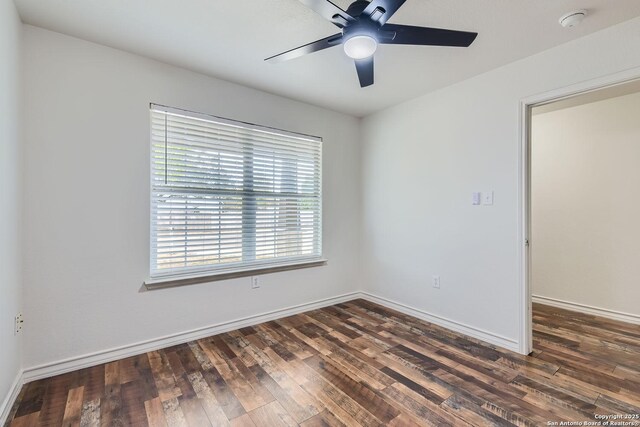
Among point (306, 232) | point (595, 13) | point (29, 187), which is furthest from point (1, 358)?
point (595, 13)

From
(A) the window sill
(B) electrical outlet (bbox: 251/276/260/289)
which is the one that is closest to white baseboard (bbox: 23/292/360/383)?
(B) electrical outlet (bbox: 251/276/260/289)

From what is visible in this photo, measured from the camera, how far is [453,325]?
2.90m

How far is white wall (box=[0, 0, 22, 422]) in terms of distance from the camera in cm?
160

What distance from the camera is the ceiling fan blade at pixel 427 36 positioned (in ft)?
5.06

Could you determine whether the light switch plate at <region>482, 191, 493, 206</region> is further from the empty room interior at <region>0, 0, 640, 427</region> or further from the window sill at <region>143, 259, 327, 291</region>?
the window sill at <region>143, 259, 327, 291</region>

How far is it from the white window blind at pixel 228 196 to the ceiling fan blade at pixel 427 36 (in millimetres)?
1786

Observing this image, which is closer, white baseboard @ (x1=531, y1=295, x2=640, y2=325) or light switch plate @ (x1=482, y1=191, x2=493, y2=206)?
light switch plate @ (x1=482, y1=191, x2=493, y2=206)

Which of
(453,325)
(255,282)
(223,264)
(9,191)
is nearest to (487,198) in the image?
(453,325)

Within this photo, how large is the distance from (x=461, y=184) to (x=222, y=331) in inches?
107

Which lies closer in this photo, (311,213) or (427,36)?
(427,36)

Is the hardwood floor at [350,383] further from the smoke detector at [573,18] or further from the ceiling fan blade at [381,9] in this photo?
Answer: the smoke detector at [573,18]

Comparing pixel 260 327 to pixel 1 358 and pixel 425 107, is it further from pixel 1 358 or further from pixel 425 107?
pixel 425 107

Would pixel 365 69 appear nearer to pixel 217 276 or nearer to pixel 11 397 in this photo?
pixel 217 276

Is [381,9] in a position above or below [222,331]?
above
